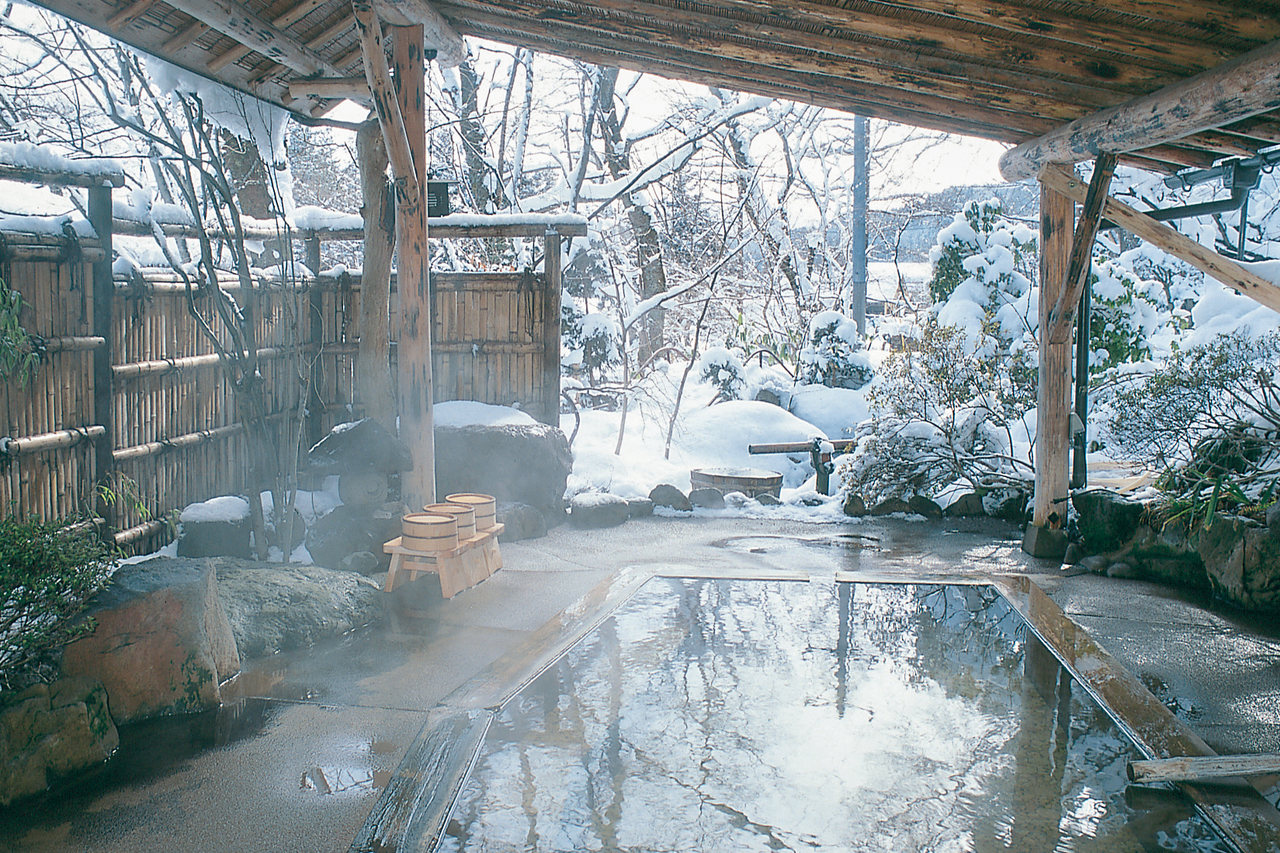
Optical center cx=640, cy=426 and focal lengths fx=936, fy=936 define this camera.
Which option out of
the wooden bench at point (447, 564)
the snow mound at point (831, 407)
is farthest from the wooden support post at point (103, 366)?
the snow mound at point (831, 407)

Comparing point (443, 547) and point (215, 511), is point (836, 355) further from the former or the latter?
point (215, 511)

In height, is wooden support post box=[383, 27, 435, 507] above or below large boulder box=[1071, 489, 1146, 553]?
above

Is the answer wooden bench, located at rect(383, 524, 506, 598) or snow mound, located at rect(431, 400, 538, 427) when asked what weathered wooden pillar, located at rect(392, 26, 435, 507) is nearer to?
wooden bench, located at rect(383, 524, 506, 598)

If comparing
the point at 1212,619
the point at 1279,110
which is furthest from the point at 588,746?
the point at 1279,110

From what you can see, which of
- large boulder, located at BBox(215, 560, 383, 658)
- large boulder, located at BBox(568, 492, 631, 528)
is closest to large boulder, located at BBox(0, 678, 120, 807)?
large boulder, located at BBox(215, 560, 383, 658)

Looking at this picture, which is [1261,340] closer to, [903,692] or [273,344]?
[903,692]

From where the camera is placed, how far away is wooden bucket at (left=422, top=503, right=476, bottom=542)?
540 centimetres

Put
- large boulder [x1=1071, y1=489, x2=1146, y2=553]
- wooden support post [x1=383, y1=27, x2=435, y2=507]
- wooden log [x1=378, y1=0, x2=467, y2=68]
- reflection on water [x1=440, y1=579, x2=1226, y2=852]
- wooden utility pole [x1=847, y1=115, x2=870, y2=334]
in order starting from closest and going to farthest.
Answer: reflection on water [x1=440, y1=579, x2=1226, y2=852]
wooden log [x1=378, y1=0, x2=467, y2=68]
wooden support post [x1=383, y1=27, x2=435, y2=507]
large boulder [x1=1071, y1=489, x2=1146, y2=553]
wooden utility pole [x1=847, y1=115, x2=870, y2=334]

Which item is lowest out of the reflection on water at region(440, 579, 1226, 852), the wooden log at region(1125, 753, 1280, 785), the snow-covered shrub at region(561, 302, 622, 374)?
the reflection on water at region(440, 579, 1226, 852)

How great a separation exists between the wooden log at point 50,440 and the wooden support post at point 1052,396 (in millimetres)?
6020

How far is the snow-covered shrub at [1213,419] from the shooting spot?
5.86m

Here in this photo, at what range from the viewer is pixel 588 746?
132 inches

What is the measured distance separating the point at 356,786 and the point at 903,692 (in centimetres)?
220

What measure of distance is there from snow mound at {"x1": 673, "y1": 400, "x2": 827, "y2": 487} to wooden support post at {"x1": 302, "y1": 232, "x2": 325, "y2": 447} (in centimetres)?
437
